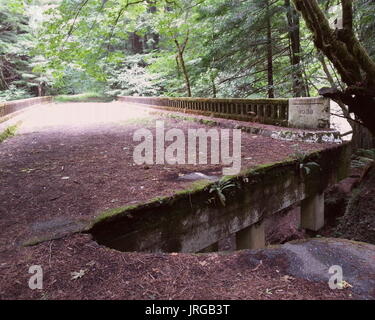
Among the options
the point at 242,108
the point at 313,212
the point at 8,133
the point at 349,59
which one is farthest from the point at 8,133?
the point at 349,59

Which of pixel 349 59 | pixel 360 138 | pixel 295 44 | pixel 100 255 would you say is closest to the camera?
pixel 100 255

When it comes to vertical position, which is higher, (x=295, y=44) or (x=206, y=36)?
(x=206, y=36)

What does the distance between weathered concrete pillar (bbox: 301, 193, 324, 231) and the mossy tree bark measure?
148cm

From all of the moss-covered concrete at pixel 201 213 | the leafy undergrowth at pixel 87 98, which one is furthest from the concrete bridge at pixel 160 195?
the leafy undergrowth at pixel 87 98

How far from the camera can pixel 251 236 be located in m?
4.10

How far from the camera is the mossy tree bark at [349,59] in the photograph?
15.0 feet

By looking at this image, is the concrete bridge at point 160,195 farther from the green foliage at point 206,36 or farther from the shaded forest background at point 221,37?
the green foliage at point 206,36

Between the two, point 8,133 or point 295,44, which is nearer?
point 8,133

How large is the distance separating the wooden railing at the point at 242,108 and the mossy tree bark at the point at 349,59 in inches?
71.6

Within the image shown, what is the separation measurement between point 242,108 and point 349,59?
3.57m

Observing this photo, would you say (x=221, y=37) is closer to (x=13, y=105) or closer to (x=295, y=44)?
(x=295, y=44)

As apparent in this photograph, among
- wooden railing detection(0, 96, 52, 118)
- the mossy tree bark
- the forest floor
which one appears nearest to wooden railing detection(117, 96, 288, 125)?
the mossy tree bark
